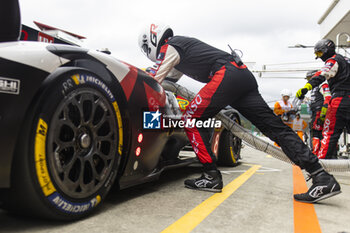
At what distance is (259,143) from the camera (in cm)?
347

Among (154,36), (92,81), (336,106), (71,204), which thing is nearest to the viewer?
(71,204)

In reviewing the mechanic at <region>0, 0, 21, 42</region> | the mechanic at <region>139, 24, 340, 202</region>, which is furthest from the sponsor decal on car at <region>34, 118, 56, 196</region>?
the mechanic at <region>139, 24, 340, 202</region>

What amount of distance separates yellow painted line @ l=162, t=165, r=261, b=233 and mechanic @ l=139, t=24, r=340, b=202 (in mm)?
184

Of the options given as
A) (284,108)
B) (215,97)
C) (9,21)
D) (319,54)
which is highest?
(319,54)

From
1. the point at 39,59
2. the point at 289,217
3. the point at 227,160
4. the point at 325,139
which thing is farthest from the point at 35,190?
the point at 325,139

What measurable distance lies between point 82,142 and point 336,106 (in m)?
3.51

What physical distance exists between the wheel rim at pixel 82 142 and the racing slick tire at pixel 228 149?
253 cm

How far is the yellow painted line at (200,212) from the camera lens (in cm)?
180

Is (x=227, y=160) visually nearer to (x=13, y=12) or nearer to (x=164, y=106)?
(x=164, y=106)

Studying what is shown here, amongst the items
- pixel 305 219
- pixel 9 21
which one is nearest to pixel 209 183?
pixel 305 219

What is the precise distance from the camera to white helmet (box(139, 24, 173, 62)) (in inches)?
120

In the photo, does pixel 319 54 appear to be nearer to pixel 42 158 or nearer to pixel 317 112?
pixel 317 112

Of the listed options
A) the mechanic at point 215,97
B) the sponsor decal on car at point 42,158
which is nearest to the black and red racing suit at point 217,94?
the mechanic at point 215,97

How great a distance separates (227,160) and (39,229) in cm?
329
